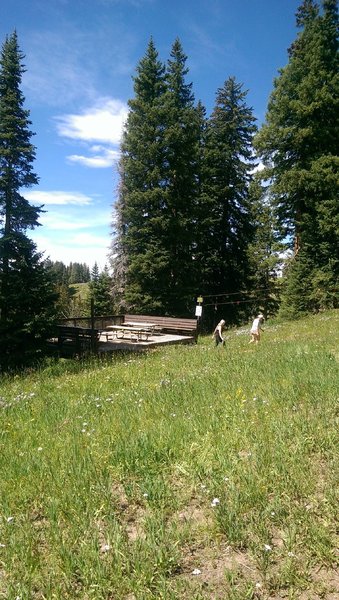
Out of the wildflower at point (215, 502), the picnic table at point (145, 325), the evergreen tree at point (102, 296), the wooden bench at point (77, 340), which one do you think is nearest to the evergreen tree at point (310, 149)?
the picnic table at point (145, 325)

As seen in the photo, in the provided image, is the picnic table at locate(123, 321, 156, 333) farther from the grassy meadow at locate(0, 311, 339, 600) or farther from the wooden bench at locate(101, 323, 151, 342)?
the grassy meadow at locate(0, 311, 339, 600)

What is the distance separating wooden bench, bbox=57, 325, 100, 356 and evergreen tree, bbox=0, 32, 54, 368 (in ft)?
3.36

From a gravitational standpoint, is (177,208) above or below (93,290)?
above

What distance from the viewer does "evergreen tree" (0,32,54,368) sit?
19312mm

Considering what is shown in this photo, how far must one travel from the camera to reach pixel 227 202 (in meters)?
36.8

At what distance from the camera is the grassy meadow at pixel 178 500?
8.64 feet

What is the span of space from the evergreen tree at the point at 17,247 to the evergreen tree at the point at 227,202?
1799cm

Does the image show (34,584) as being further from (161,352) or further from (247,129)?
(247,129)

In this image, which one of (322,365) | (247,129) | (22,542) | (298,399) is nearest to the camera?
(22,542)

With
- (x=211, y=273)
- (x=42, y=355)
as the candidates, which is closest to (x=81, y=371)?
(x=42, y=355)

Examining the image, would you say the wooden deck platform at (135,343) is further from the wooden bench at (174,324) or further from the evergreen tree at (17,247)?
the evergreen tree at (17,247)

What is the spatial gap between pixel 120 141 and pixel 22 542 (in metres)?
38.5

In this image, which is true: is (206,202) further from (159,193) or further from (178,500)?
(178,500)

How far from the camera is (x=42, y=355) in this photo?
19.8 metres
